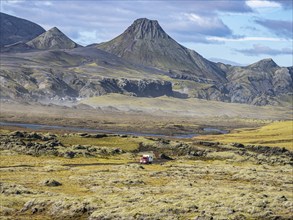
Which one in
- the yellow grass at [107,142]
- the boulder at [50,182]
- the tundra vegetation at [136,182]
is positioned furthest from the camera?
the yellow grass at [107,142]

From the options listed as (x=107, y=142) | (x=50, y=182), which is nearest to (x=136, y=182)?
(x=50, y=182)

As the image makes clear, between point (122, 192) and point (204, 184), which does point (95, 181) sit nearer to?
point (122, 192)

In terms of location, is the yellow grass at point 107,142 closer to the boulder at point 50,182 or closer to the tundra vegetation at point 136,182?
the tundra vegetation at point 136,182

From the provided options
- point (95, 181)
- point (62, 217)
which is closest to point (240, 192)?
point (95, 181)

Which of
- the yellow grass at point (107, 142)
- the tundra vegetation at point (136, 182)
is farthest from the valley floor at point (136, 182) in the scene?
the tundra vegetation at point (136, 182)

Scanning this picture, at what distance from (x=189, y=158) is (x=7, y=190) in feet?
265

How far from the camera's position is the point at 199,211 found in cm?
6112

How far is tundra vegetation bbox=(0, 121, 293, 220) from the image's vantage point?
61344mm

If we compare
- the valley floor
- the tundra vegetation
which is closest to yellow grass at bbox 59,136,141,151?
the valley floor

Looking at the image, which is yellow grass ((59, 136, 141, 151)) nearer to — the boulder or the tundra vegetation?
the tundra vegetation

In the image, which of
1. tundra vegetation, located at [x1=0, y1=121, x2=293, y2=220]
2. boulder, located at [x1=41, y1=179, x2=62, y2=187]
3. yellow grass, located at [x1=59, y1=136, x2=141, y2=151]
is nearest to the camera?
tundra vegetation, located at [x1=0, y1=121, x2=293, y2=220]

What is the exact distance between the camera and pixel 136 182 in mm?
89000

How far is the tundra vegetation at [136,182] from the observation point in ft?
201

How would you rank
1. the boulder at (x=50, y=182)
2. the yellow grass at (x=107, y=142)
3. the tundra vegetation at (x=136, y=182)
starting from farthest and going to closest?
the yellow grass at (x=107, y=142)
the boulder at (x=50, y=182)
the tundra vegetation at (x=136, y=182)
